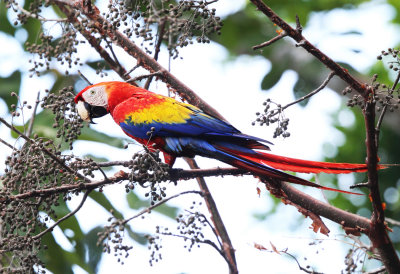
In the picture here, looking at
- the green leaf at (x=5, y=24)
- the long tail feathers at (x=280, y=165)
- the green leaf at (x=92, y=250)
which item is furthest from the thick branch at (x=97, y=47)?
the green leaf at (x=5, y=24)

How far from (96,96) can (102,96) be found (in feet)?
0.14

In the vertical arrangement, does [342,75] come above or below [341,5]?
below

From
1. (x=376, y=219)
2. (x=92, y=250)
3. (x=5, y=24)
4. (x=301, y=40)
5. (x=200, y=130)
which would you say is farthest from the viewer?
(x=5, y=24)

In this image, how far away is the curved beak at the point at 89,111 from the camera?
9.21ft

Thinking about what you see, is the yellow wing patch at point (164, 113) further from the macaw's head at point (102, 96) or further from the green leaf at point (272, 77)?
the green leaf at point (272, 77)

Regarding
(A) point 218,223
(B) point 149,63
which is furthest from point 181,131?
(A) point 218,223

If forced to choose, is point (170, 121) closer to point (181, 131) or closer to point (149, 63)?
point (181, 131)

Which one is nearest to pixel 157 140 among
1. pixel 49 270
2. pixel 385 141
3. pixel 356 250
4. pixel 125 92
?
pixel 125 92

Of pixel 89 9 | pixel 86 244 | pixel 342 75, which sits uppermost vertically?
pixel 89 9

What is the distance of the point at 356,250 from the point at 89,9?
151 centimetres

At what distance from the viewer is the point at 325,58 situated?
1.61 metres

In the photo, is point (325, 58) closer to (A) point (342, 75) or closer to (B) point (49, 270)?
(A) point (342, 75)

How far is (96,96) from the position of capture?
111 inches

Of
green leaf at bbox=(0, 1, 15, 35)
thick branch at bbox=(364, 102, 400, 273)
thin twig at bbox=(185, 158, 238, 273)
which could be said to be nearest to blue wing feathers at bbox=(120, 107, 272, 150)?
thin twig at bbox=(185, 158, 238, 273)
